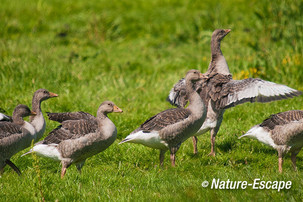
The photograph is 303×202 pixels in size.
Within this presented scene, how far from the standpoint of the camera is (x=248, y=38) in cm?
1373

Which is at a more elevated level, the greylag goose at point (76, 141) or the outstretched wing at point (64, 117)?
the outstretched wing at point (64, 117)

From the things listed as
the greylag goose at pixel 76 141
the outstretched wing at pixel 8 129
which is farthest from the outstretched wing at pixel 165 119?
the outstretched wing at pixel 8 129

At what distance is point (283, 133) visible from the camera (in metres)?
6.55

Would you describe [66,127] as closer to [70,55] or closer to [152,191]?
[152,191]

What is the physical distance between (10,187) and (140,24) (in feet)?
36.0

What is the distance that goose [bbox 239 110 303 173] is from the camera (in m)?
6.46

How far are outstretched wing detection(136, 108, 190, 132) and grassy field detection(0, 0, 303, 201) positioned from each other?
0.59m

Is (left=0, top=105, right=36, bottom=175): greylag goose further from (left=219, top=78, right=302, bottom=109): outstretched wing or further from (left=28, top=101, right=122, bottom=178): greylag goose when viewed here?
(left=219, top=78, right=302, bottom=109): outstretched wing

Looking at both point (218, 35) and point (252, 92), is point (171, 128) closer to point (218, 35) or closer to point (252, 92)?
point (252, 92)

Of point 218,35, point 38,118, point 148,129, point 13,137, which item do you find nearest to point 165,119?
point 148,129

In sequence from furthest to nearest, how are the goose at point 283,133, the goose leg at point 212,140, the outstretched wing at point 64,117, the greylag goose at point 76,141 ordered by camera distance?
the goose leg at point 212,140 → the outstretched wing at point 64,117 → the goose at point 283,133 → the greylag goose at point 76,141

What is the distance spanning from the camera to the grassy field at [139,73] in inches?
223

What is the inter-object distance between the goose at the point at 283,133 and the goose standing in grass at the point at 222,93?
411mm

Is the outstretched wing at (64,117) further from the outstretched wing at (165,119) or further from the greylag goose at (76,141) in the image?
the outstretched wing at (165,119)
